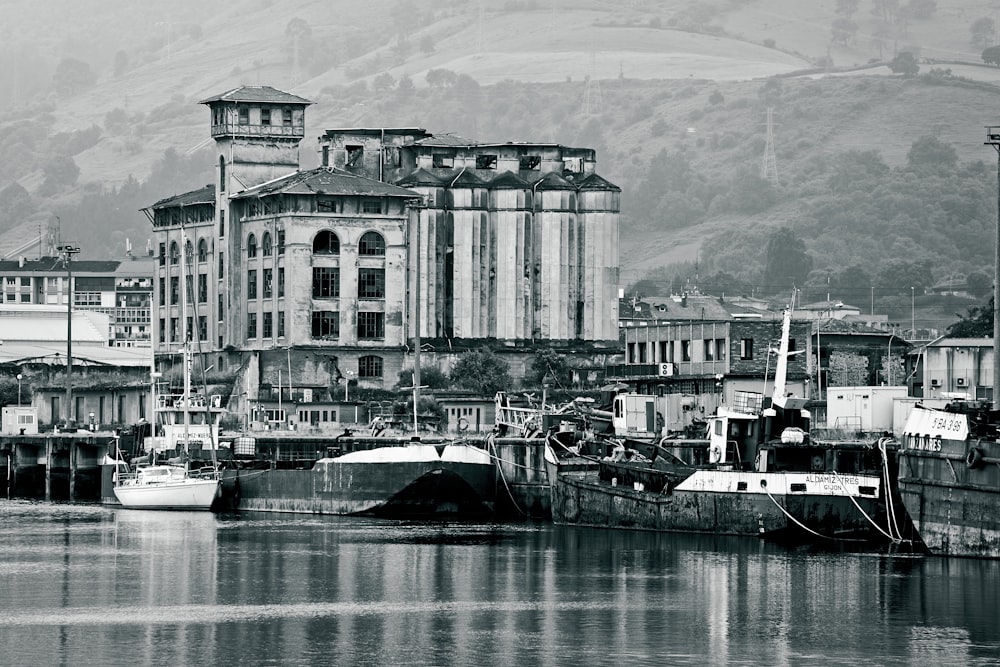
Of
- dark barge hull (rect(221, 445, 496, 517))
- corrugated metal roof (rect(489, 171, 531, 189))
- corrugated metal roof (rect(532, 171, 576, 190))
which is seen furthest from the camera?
corrugated metal roof (rect(532, 171, 576, 190))

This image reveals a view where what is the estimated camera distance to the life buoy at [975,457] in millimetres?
82188

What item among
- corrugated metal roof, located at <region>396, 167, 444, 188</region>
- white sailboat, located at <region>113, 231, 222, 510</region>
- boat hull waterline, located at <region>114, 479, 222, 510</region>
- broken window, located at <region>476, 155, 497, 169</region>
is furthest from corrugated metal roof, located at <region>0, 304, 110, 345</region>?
boat hull waterline, located at <region>114, 479, 222, 510</region>

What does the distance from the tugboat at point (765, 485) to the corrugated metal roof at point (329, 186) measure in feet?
193

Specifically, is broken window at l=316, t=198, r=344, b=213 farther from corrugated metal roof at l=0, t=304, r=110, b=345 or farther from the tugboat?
the tugboat

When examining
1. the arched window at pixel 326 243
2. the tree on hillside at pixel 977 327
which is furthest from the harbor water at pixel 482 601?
the tree on hillside at pixel 977 327

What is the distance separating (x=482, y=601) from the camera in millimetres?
77500

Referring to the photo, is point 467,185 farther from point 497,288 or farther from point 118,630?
point 118,630

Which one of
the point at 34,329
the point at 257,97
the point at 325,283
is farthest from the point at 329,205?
the point at 34,329

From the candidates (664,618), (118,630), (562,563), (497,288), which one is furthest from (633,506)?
(497,288)

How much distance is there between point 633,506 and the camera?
100 metres

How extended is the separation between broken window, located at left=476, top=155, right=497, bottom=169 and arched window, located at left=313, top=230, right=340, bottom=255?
56.1ft

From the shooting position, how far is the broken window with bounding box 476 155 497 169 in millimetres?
171750

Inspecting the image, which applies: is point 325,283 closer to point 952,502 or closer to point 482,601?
point 952,502

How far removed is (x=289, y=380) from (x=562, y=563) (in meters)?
66.9
